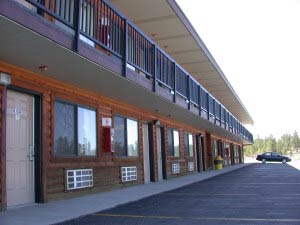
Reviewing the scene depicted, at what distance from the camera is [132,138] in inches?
628

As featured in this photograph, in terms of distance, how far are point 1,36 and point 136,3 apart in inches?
347

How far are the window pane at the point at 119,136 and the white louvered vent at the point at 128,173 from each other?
0.59m

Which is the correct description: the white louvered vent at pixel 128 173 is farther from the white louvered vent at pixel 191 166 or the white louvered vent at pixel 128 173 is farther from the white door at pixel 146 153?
the white louvered vent at pixel 191 166

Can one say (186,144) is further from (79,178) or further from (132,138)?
(79,178)

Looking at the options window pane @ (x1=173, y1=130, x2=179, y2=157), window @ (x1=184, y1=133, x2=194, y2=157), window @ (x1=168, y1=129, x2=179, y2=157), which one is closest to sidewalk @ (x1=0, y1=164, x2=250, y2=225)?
window @ (x1=168, y1=129, x2=179, y2=157)

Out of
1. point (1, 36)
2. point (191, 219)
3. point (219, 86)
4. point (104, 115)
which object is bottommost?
point (191, 219)

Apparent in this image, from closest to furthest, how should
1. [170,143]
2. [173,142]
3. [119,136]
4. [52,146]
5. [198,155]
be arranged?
1. [52,146]
2. [119,136]
3. [170,143]
4. [173,142]
5. [198,155]

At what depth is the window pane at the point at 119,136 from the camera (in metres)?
14.4

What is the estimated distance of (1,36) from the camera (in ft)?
22.6

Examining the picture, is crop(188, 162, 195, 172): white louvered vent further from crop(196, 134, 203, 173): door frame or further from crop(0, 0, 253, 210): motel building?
crop(0, 0, 253, 210): motel building

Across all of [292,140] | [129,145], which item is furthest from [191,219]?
[292,140]

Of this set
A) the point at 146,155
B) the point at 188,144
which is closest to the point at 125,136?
the point at 146,155

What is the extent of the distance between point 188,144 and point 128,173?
34.7ft

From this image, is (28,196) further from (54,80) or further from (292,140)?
(292,140)
